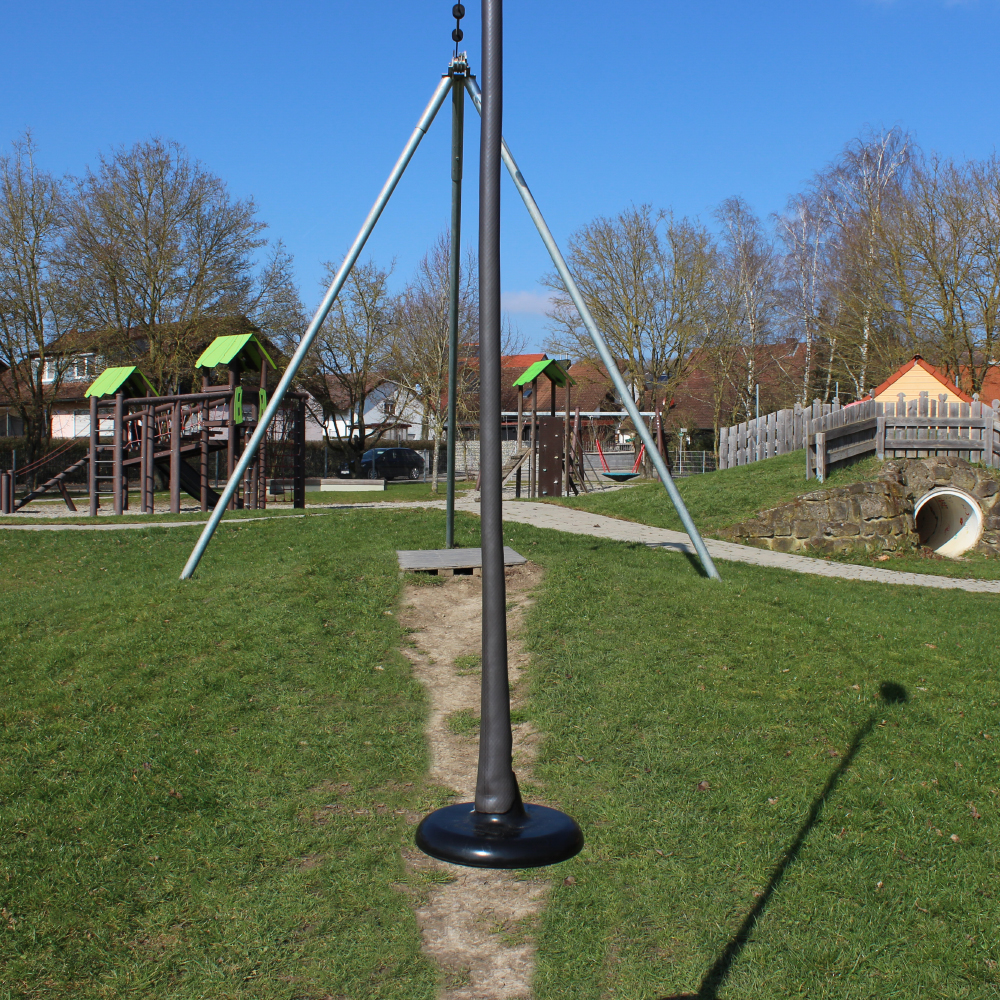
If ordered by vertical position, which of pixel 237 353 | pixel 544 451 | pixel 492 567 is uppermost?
pixel 237 353

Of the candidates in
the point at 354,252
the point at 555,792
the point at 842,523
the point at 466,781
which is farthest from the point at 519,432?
the point at 555,792

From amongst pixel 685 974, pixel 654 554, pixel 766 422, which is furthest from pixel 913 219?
pixel 685 974

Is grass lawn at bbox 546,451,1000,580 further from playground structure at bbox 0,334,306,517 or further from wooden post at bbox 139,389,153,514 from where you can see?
wooden post at bbox 139,389,153,514

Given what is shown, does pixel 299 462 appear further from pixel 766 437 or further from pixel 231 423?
pixel 766 437

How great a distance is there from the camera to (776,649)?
7180 millimetres

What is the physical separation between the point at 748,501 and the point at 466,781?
11994mm

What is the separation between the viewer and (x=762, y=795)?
16.9ft

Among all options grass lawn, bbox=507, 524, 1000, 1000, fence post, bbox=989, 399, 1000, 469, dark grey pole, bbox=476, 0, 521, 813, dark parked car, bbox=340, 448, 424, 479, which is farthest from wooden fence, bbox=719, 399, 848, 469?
dark parked car, bbox=340, 448, 424, 479

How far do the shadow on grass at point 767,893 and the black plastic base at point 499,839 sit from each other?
156cm

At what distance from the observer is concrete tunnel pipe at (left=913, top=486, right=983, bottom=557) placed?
16234mm

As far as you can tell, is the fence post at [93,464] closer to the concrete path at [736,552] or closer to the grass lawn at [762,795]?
the concrete path at [736,552]

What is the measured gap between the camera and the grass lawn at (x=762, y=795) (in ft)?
12.8

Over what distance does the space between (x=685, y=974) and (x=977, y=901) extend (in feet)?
5.00

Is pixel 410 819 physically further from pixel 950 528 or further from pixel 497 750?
pixel 950 528
